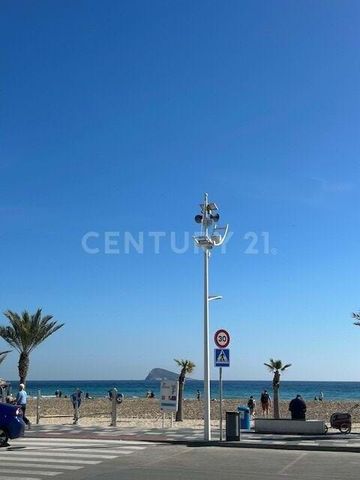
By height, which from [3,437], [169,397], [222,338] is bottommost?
[3,437]

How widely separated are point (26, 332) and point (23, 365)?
1.66 m

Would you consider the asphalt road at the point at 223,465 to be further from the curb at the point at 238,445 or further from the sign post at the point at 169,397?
the sign post at the point at 169,397

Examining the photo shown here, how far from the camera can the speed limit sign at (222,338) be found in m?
17.8

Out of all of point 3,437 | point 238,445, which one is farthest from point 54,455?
point 238,445

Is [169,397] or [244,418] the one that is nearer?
[244,418]

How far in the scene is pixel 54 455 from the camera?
570 inches

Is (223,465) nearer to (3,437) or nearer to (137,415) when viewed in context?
(3,437)

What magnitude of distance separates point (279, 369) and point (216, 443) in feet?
39.1

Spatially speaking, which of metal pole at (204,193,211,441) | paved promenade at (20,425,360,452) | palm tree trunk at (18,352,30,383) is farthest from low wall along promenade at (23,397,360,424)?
metal pole at (204,193,211,441)

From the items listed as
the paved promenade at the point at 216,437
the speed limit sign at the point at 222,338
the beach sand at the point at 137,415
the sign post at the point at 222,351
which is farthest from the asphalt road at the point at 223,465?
the beach sand at the point at 137,415

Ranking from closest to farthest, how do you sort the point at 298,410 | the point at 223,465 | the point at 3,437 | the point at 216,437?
the point at 223,465 < the point at 3,437 < the point at 216,437 < the point at 298,410

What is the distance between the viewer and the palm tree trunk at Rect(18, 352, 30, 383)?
31153 millimetres

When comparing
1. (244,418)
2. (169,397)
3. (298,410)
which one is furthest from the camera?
(298,410)

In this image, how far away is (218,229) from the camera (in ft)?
60.7
